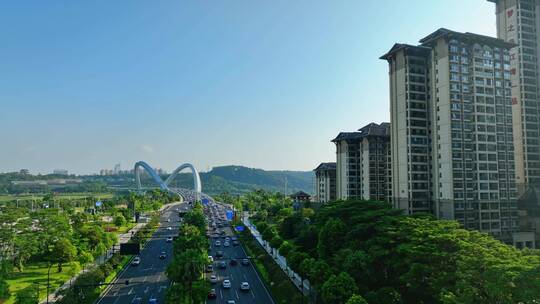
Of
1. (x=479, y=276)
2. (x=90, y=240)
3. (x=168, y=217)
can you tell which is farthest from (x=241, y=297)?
(x=168, y=217)

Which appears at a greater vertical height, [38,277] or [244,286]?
[244,286]

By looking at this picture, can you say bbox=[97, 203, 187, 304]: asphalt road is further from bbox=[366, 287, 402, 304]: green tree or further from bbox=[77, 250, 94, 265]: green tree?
bbox=[366, 287, 402, 304]: green tree

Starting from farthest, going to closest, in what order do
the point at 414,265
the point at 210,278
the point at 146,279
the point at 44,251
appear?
the point at 44,251, the point at 146,279, the point at 210,278, the point at 414,265

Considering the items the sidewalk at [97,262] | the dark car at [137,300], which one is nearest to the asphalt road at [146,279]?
the dark car at [137,300]

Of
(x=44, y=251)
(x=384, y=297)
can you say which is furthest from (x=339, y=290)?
(x=44, y=251)

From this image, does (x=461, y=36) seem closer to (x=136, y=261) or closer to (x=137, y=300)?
(x=137, y=300)

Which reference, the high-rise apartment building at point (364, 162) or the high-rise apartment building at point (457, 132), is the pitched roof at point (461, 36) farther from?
the high-rise apartment building at point (364, 162)

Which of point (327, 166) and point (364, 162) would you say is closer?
point (364, 162)
